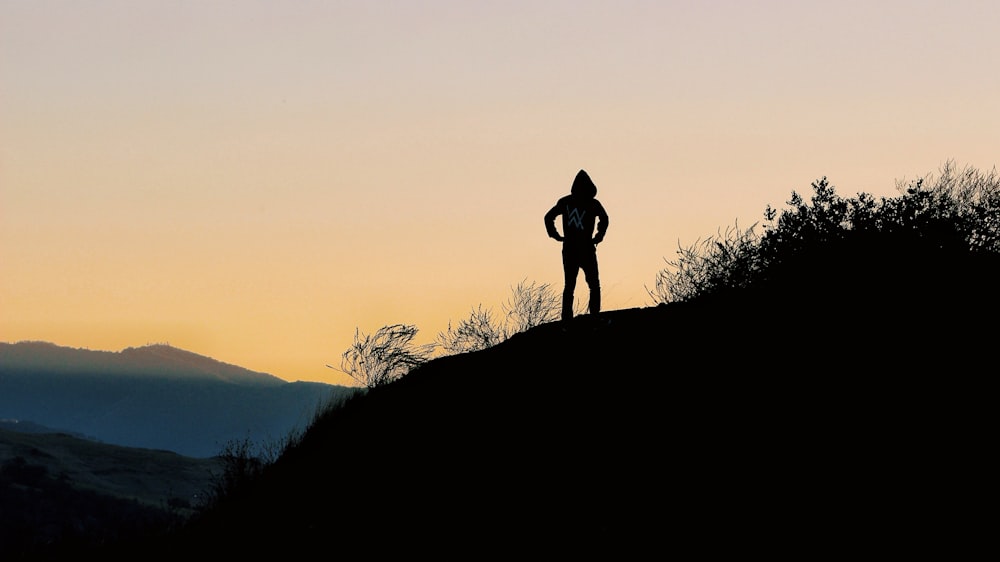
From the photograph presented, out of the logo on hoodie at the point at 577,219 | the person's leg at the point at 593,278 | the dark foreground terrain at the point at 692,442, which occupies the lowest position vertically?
the dark foreground terrain at the point at 692,442

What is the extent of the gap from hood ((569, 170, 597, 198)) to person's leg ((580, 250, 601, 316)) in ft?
2.90

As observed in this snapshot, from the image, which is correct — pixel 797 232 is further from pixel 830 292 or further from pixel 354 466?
pixel 354 466

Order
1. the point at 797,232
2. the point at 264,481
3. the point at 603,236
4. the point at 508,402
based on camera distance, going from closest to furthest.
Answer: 1. the point at 508,402
2. the point at 603,236
3. the point at 264,481
4. the point at 797,232

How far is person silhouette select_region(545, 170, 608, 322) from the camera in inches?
658

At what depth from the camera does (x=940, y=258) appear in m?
17.0

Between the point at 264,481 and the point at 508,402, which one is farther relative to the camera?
the point at 264,481

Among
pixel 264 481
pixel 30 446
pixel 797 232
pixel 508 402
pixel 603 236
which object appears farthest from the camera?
pixel 30 446

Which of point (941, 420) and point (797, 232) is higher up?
point (797, 232)

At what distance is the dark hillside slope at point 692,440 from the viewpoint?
1122 centimetres

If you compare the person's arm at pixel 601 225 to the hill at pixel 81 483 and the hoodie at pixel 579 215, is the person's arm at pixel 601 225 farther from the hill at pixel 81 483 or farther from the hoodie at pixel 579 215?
the hill at pixel 81 483

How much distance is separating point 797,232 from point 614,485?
10.7m

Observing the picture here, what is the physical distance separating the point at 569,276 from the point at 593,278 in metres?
0.36

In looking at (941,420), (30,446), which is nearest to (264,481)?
(941,420)

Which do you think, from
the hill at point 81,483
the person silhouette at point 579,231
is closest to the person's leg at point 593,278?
the person silhouette at point 579,231
